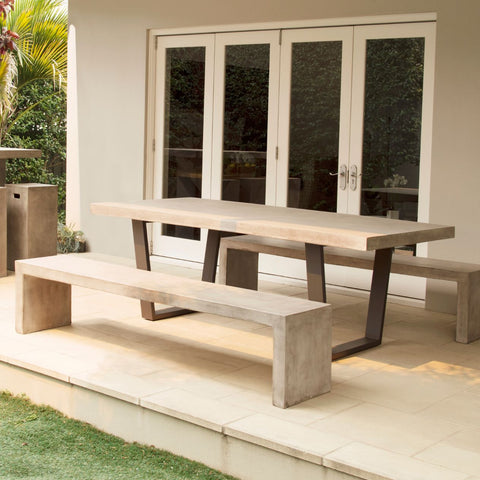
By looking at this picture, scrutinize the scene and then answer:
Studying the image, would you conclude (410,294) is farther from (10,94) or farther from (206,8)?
(10,94)

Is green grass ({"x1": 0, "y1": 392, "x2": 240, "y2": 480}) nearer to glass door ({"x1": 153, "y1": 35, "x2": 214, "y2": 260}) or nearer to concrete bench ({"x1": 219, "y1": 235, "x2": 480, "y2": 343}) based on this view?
concrete bench ({"x1": 219, "y1": 235, "x2": 480, "y2": 343})

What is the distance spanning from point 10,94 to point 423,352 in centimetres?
665

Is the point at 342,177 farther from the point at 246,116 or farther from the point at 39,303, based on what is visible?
the point at 39,303

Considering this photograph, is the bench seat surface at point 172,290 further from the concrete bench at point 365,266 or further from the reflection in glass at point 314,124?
the reflection in glass at point 314,124

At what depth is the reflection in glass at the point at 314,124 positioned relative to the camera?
6.66 m

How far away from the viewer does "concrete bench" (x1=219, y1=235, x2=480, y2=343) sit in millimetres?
5250

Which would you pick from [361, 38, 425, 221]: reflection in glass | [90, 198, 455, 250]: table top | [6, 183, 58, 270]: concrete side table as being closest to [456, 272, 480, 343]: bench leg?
[90, 198, 455, 250]: table top

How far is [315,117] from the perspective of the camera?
678 cm

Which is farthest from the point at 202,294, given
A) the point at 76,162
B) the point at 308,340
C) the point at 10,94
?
the point at 10,94

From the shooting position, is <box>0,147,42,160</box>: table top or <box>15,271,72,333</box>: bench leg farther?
<box>0,147,42,160</box>: table top

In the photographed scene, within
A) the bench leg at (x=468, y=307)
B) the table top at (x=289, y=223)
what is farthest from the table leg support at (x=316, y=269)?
the bench leg at (x=468, y=307)

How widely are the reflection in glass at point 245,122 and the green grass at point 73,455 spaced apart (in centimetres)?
356

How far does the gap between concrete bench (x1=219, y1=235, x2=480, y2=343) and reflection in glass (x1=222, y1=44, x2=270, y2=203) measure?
1131 millimetres

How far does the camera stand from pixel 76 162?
8.46m
